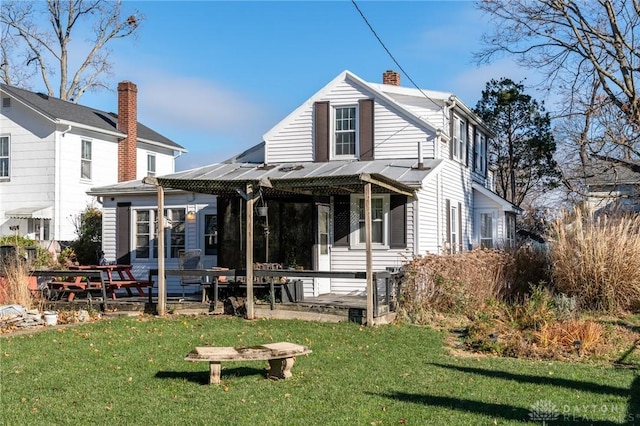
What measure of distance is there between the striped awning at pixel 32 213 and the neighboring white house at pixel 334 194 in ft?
14.9

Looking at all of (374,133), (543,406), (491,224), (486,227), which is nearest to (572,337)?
(543,406)

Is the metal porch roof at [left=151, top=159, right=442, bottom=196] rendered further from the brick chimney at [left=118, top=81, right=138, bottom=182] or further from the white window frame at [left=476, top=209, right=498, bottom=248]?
the brick chimney at [left=118, top=81, right=138, bottom=182]

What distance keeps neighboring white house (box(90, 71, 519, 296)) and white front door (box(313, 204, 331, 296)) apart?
29 mm

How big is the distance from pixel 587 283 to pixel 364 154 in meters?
6.73

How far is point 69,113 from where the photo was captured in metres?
25.2

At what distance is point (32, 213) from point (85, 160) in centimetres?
286

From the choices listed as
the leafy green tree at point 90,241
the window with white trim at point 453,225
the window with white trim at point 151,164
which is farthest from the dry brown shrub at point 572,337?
the window with white trim at point 151,164

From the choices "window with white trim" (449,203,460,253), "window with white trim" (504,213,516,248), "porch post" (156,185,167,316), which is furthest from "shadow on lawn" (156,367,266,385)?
"window with white trim" (504,213,516,248)

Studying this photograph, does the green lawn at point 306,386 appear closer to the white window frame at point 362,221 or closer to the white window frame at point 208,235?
the white window frame at point 362,221

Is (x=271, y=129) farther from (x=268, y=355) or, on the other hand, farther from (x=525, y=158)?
(x=525, y=158)

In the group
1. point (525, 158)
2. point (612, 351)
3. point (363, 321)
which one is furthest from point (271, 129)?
point (525, 158)

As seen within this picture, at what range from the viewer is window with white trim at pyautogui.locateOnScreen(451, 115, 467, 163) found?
20641mm

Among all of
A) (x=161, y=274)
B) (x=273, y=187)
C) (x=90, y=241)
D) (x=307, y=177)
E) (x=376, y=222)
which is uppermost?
(x=307, y=177)

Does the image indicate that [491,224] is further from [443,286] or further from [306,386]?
[306,386]
